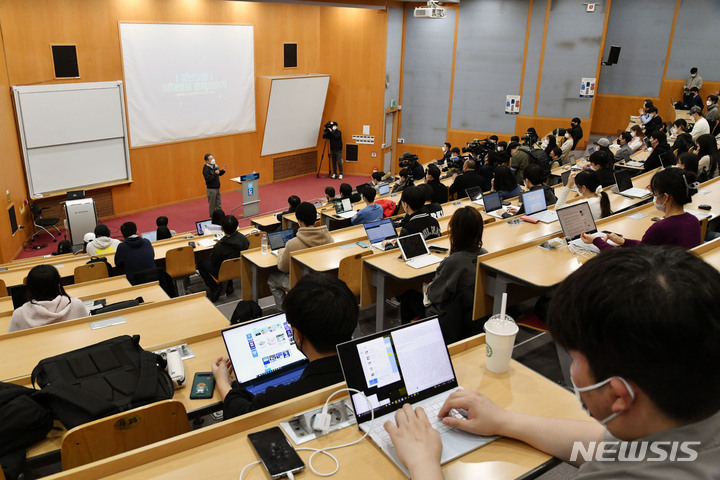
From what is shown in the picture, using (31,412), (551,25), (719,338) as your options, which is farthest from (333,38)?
(719,338)

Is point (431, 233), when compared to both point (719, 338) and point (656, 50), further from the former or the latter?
point (656, 50)

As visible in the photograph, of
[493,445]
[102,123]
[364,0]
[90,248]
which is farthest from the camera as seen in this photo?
[364,0]

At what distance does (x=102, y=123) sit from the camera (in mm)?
10844

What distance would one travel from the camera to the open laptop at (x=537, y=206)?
20.0 feet

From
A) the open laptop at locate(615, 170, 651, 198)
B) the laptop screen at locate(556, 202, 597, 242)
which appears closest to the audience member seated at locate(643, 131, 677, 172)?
the open laptop at locate(615, 170, 651, 198)

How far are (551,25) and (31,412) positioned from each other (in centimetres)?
1450

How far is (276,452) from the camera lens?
6.04 ft

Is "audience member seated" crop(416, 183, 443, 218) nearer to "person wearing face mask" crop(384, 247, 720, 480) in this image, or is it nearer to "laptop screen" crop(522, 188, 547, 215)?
"laptop screen" crop(522, 188, 547, 215)

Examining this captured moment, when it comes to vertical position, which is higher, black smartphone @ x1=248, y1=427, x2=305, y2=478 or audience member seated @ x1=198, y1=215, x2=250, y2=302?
black smartphone @ x1=248, y1=427, x2=305, y2=478

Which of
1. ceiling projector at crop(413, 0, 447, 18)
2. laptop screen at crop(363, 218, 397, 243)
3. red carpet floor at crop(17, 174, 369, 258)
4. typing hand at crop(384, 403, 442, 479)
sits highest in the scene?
ceiling projector at crop(413, 0, 447, 18)

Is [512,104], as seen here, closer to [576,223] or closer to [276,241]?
[276,241]

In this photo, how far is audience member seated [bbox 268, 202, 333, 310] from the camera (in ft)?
19.1

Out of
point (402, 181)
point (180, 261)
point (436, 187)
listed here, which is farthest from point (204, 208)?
point (436, 187)

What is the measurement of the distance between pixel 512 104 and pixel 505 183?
7.67 m
